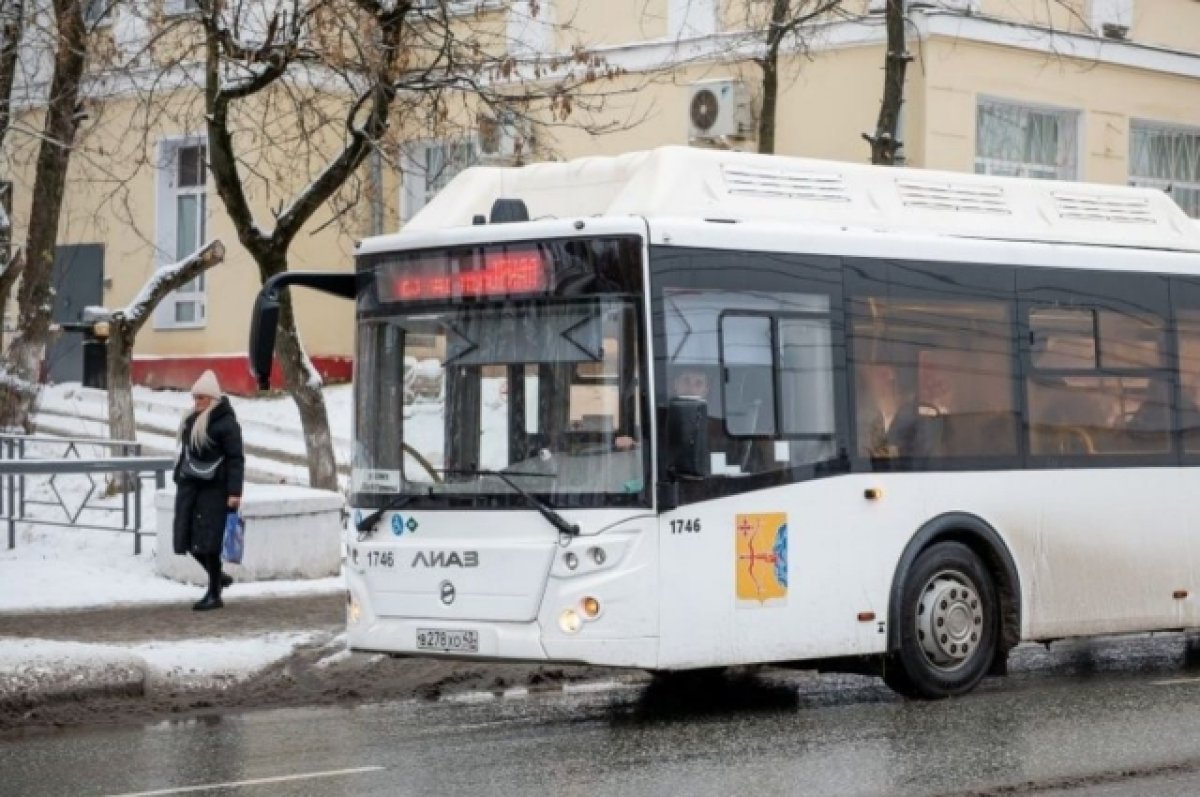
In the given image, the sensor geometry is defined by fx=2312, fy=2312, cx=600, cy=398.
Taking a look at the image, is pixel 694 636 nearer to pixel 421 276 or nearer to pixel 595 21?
pixel 421 276

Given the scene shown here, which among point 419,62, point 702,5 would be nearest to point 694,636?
point 419,62

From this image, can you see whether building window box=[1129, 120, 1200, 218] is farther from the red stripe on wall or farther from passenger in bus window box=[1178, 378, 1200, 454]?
passenger in bus window box=[1178, 378, 1200, 454]

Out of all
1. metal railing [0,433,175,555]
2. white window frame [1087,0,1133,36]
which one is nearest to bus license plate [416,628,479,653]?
metal railing [0,433,175,555]

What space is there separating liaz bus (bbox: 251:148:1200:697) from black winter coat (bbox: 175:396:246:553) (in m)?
4.69

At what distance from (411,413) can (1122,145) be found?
19275mm

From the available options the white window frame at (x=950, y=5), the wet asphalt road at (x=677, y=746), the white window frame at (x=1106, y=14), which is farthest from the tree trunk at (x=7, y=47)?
the white window frame at (x=1106, y=14)

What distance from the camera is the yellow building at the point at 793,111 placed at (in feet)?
91.6

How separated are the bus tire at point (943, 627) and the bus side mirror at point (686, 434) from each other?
1924mm

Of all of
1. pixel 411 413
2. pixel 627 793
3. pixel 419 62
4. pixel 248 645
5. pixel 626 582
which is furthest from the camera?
pixel 419 62

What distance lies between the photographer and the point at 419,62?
22281 mm

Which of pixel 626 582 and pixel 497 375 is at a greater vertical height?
pixel 497 375

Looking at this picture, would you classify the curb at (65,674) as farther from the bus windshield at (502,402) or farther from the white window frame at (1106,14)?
the white window frame at (1106,14)

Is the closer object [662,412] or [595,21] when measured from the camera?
[662,412]

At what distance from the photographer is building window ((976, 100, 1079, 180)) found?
2889 centimetres
